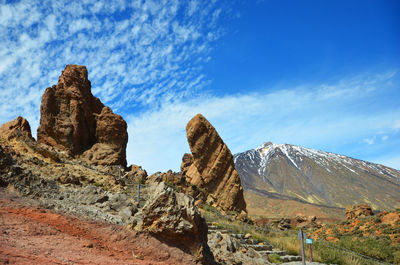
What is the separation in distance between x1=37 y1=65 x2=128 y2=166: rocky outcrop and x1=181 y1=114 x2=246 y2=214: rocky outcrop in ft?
20.8

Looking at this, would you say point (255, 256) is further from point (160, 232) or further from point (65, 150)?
point (65, 150)

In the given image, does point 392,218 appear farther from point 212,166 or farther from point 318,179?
point 318,179

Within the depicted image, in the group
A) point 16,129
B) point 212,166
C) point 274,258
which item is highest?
point 16,129

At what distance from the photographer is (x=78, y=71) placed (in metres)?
26.9

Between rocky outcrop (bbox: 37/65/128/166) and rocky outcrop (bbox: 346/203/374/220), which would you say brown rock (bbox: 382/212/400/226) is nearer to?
rocky outcrop (bbox: 346/203/374/220)

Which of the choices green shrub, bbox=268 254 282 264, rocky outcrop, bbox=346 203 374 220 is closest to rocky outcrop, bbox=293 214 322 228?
rocky outcrop, bbox=346 203 374 220

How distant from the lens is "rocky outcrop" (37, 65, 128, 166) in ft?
76.0

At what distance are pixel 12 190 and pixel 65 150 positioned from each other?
57.5 feet

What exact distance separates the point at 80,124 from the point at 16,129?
605 centimetres

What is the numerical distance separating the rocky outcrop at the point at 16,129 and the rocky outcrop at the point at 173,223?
15.5 metres

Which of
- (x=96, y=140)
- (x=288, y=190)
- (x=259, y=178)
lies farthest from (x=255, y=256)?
(x=259, y=178)

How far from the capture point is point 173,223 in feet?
18.6

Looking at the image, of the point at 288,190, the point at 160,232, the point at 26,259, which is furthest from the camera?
the point at 288,190

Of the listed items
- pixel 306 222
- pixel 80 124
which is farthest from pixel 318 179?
pixel 80 124
